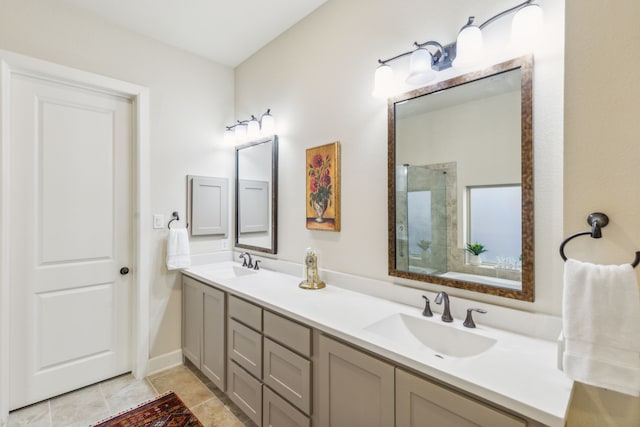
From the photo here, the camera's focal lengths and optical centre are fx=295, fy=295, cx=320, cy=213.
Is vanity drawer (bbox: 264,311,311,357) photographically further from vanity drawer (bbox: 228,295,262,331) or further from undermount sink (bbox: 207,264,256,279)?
undermount sink (bbox: 207,264,256,279)

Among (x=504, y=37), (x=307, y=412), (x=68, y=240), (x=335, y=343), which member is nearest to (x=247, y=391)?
(x=307, y=412)

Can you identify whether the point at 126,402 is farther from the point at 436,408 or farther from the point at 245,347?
the point at 436,408

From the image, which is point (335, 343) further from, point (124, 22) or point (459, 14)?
point (124, 22)

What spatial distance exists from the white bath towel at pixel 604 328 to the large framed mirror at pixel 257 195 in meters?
1.91

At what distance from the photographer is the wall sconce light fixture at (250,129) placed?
7.94 feet

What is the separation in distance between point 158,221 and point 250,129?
109 cm

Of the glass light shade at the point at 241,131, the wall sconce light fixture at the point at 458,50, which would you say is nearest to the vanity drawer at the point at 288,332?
the wall sconce light fixture at the point at 458,50

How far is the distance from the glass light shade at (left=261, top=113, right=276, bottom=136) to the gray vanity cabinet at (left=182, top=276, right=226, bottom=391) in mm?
1301

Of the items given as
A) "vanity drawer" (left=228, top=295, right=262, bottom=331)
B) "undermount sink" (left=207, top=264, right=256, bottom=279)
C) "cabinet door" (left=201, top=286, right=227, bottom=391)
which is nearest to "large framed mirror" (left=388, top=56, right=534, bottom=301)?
"vanity drawer" (left=228, top=295, right=262, bottom=331)

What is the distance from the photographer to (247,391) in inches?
68.6

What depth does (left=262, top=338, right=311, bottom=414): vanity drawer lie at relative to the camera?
1.36m

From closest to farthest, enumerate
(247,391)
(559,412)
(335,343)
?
(559,412) → (335,343) → (247,391)

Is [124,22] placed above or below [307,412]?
above

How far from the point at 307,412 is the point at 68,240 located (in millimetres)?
2032
